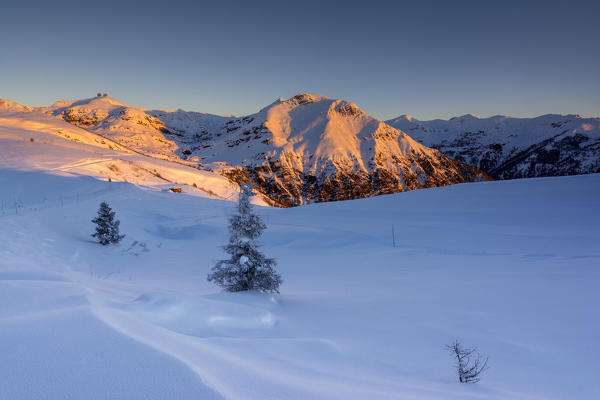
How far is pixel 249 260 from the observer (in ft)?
24.0

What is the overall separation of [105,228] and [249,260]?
989cm

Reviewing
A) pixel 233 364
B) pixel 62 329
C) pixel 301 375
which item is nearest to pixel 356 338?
pixel 301 375

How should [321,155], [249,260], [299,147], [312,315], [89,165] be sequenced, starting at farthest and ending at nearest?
[299,147], [321,155], [89,165], [249,260], [312,315]

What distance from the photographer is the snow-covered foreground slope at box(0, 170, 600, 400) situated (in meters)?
2.19

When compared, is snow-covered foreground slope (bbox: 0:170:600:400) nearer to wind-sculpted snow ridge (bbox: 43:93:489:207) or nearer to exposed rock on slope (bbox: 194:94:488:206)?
exposed rock on slope (bbox: 194:94:488:206)

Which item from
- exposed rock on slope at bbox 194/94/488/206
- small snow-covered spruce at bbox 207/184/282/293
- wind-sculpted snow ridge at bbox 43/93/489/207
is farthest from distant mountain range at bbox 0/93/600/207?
small snow-covered spruce at bbox 207/184/282/293

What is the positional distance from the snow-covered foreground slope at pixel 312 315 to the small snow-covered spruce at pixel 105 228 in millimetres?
493

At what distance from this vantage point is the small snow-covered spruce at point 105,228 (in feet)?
44.4

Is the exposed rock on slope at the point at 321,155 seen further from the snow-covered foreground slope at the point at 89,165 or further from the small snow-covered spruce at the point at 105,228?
the small snow-covered spruce at the point at 105,228

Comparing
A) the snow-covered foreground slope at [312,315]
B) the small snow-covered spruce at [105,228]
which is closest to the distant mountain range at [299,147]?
the small snow-covered spruce at [105,228]

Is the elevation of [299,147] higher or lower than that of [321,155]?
higher

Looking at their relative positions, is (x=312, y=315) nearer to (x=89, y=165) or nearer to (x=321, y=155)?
(x=89, y=165)

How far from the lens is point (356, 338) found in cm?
483

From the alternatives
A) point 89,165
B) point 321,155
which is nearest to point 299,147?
point 321,155
